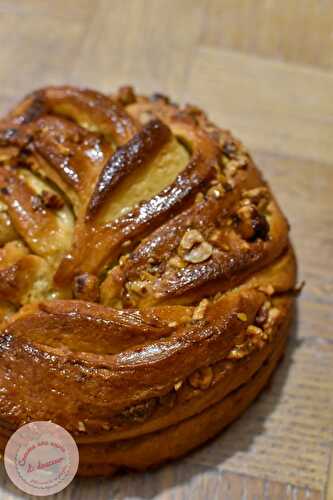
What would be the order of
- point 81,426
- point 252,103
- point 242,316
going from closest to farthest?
point 81,426
point 242,316
point 252,103

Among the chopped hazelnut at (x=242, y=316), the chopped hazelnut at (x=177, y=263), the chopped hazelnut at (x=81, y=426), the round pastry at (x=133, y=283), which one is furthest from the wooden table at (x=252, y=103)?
the chopped hazelnut at (x=177, y=263)

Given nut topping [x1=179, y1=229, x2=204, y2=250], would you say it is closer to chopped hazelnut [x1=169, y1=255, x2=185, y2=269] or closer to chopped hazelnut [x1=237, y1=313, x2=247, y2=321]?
chopped hazelnut [x1=169, y1=255, x2=185, y2=269]

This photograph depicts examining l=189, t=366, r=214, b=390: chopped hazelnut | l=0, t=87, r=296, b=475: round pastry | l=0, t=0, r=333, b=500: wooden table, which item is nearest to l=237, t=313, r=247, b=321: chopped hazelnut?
l=0, t=87, r=296, b=475: round pastry

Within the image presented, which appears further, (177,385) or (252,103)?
(252,103)

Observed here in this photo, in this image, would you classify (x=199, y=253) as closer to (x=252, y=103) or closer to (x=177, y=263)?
(x=177, y=263)

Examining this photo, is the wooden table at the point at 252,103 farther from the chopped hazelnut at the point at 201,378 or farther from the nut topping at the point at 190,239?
the nut topping at the point at 190,239

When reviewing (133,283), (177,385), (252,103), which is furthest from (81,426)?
(252,103)

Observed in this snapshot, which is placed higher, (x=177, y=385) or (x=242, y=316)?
(x=242, y=316)
